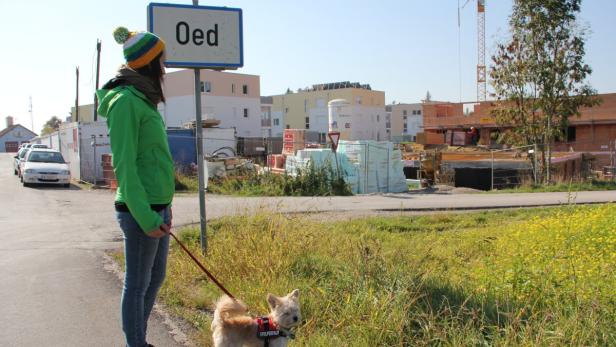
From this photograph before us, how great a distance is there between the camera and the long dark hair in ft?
12.0

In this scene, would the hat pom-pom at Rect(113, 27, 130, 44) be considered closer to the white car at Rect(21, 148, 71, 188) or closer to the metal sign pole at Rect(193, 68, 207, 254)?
the metal sign pole at Rect(193, 68, 207, 254)

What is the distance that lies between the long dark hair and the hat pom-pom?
267mm

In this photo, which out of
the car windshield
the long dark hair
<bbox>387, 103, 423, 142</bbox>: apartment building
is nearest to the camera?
the long dark hair

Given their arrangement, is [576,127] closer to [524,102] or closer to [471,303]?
[524,102]

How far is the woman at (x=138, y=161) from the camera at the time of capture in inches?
133

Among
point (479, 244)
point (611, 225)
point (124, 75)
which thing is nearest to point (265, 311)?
point (124, 75)

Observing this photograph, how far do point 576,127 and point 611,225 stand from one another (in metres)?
44.9

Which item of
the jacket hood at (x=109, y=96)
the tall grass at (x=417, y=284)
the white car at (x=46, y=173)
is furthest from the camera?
the white car at (x=46, y=173)

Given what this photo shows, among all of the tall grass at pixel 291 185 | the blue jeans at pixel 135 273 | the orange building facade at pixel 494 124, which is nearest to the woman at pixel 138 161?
the blue jeans at pixel 135 273

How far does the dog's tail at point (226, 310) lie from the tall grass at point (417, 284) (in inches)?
23.9

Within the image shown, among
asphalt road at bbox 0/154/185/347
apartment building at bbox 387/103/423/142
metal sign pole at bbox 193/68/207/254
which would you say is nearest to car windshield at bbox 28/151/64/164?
asphalt road at bbox 0/154/185/347

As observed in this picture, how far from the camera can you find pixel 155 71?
372 centimetres

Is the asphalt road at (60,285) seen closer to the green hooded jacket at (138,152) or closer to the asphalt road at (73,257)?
the asphalt road at (73,257)

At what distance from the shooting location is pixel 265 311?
15.3 ft
